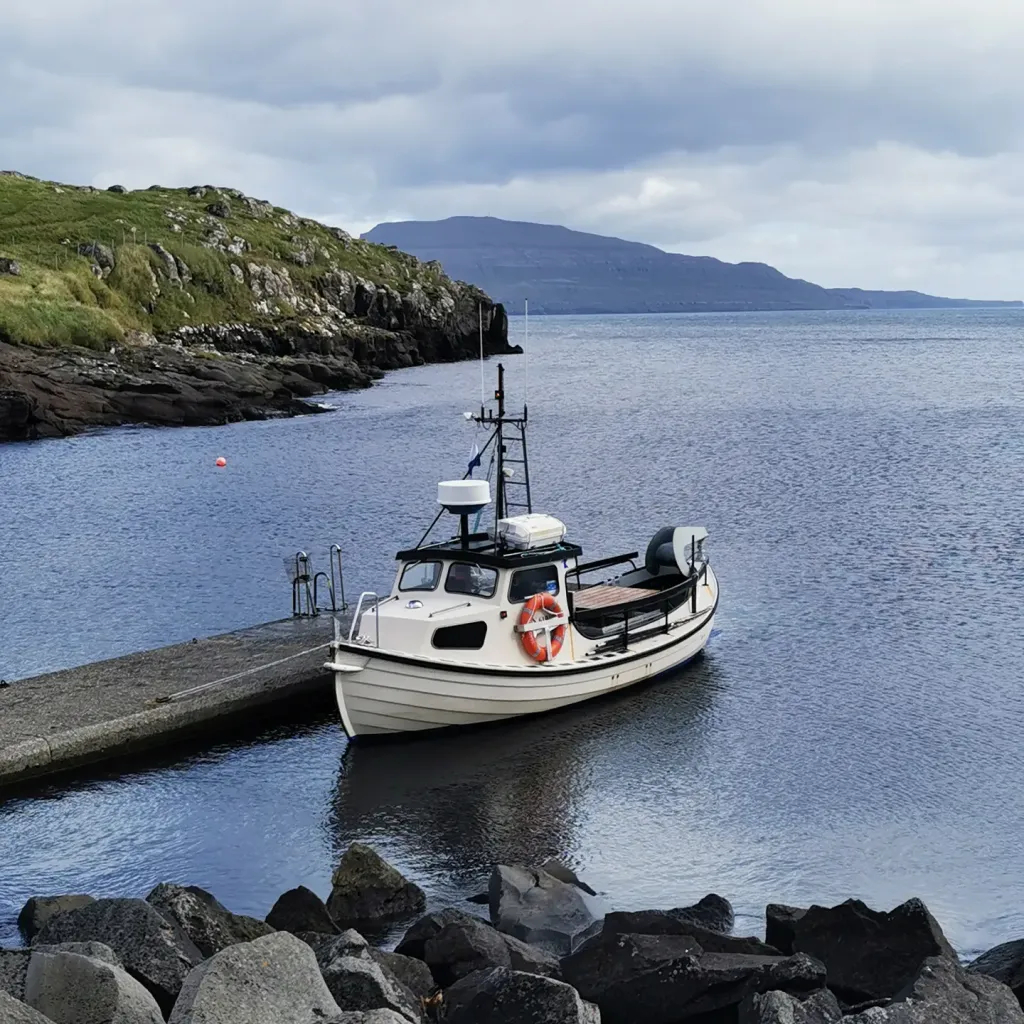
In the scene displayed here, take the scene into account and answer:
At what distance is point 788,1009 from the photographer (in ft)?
36.1

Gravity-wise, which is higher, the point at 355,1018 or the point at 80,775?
the point at 355,1018

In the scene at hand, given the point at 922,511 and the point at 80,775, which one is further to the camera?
the point at 922,511

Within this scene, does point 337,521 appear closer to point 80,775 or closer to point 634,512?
point 634,512

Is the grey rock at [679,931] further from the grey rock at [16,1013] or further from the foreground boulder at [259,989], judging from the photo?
the grey rock at [16,1013]

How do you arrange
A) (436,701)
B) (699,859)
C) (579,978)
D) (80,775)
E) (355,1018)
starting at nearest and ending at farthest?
(355,1018) < (579,978) < (699,859) < (80,775) < (436,701)

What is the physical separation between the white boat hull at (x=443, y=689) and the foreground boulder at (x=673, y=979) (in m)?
10.4

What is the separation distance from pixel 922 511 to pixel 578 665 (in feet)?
83.4

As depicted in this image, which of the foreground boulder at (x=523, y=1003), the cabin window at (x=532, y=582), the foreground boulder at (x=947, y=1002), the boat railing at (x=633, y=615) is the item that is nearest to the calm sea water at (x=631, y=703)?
the boat railing at (x=633, y=615)

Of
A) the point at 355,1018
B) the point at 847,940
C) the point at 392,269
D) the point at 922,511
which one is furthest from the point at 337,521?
the point at 392,269

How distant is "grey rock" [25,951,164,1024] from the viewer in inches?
424

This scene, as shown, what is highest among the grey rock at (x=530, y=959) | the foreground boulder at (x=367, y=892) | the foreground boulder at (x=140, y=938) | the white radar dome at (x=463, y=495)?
the white radar dome at (x=463, y=495)

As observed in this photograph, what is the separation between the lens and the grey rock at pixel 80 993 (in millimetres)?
10766

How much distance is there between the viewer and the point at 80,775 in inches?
853

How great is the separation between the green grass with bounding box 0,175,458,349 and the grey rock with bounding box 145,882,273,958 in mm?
76494
